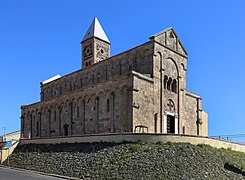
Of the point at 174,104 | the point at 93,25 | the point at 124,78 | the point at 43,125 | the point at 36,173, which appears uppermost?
the point at 93,25

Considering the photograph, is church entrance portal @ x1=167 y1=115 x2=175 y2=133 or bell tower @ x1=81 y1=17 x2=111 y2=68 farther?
bell tower @ x1=81 y1=17 x2=111 y2=68

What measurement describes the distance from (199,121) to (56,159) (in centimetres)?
2362

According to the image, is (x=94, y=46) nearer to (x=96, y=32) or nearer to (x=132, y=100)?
(x=96, y=32)

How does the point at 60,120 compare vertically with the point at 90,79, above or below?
below

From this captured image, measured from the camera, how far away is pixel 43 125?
46.9 metres

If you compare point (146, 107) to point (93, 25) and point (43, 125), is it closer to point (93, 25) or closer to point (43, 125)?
point (43, 125)

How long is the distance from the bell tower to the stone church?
5.66 metres

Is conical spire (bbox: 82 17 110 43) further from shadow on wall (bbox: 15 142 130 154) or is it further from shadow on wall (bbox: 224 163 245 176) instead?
shadow on wall (bbox: 224 163 245 176)

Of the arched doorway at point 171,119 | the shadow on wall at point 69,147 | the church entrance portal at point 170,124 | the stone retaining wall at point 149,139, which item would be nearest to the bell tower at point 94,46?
the arched doorway at point 171,119

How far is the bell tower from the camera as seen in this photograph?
54.2 m

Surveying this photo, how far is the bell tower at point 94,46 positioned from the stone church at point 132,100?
5.66m

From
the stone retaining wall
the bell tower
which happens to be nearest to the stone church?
the stone retaining wall

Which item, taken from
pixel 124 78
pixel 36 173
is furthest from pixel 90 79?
pixel 36 173

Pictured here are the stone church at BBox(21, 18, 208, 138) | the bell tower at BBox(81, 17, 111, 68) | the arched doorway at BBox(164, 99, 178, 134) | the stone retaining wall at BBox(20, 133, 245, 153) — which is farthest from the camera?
the bell tower at BBox(81, 17, 111, 68)
